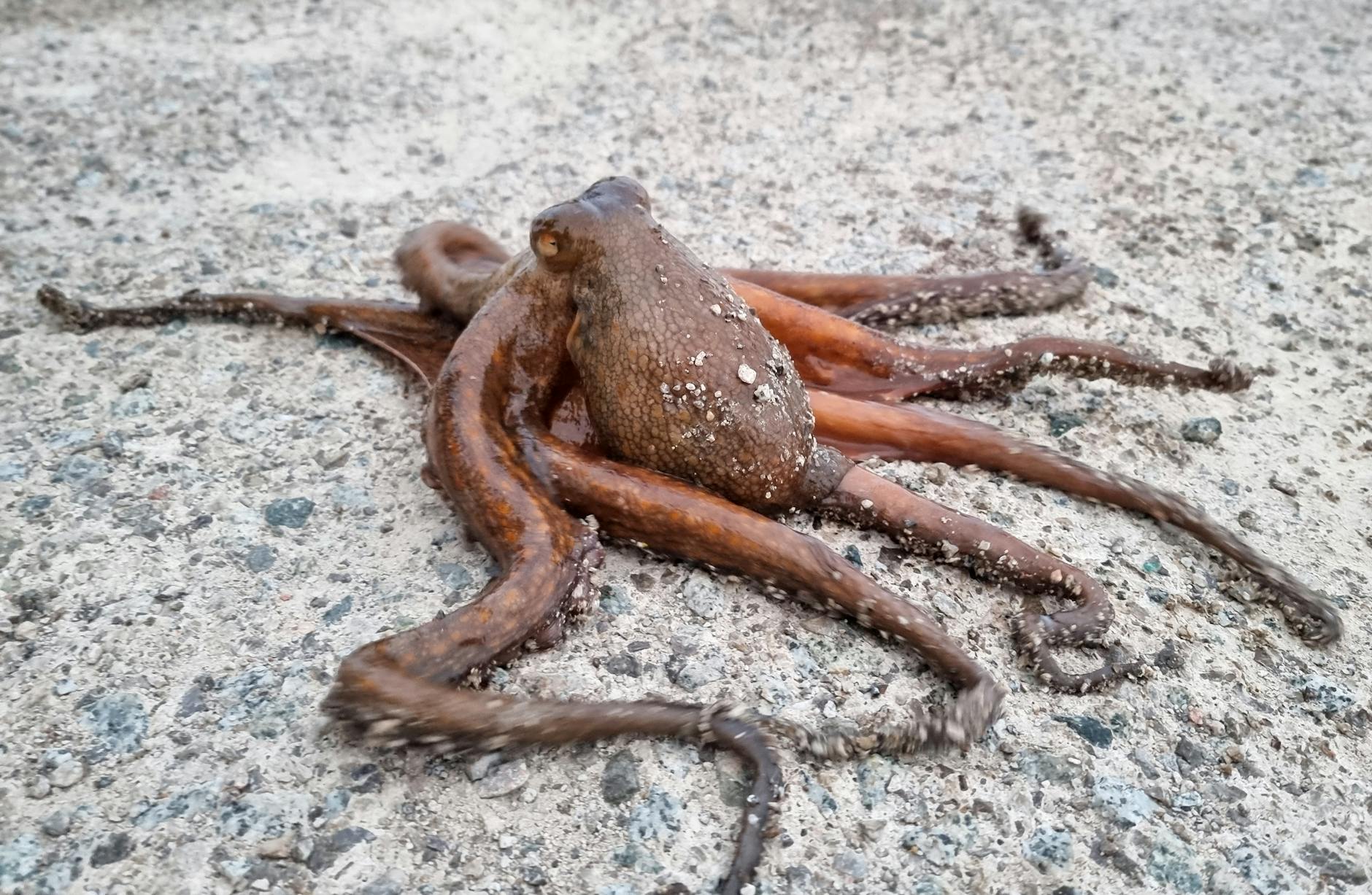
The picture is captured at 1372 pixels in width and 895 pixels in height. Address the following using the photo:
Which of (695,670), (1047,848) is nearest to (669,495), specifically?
(695,670)

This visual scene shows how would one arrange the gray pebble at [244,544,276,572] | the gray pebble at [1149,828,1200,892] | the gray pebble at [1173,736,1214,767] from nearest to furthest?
the gray pebble at [1149,828,1200,892]
the gray pebble at [1173,736,1214,767]
the gray pebble at [244,544,276,572]

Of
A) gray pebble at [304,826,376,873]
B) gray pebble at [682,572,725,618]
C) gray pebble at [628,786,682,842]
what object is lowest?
gray pebble at [304,826,376,873]

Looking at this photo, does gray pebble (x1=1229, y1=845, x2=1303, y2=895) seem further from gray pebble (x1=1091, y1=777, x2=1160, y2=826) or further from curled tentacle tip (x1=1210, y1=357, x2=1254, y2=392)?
curled tentacle tip (x1=1210, y1=357, x2=1254, y2=392)

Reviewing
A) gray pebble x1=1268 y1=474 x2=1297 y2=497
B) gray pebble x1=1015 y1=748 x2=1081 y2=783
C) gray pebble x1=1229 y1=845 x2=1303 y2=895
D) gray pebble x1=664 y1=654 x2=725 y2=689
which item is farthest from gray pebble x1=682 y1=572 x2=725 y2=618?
gray pebble x1=1268 y1=474 x2=1297 y2=497

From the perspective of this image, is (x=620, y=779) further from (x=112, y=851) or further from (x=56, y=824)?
(x=56, y=824)

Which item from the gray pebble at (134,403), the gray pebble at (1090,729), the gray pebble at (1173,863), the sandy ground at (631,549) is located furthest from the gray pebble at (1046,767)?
the gray pebble at (134,403)

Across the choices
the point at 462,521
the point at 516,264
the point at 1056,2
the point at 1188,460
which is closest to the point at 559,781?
the point at 462,521
